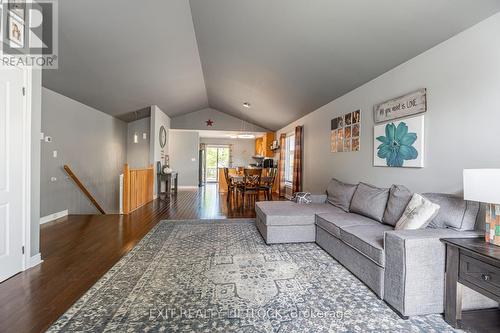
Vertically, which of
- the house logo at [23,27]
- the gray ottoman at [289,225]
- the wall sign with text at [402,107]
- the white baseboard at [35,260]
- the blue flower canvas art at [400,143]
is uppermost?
the house logo at [23,27]

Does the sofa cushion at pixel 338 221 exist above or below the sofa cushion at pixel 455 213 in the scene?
below

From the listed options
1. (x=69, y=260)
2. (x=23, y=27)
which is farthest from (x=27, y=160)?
(x=23, y=27)

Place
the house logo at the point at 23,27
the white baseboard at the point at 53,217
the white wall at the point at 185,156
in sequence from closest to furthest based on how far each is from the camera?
1. the house logo at the point at 23,27
2. the white baseboard at the point at 53,217
3. the white wall at the point at 185,156

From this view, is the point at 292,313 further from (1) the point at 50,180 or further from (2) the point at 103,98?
(2) the point at 103,98

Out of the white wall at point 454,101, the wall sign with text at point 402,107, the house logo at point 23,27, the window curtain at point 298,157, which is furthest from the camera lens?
the window curtain at point 298,157

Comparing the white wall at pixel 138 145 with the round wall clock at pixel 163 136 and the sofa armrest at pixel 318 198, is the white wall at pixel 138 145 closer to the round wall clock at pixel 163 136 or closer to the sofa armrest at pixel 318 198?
the round wall clock at pixel 163 136

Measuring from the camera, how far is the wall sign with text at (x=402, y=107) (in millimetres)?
2606

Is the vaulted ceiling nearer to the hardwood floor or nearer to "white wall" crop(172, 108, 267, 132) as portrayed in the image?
the hardwood floor

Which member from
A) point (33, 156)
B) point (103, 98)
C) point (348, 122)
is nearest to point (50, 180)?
point (103, 98)

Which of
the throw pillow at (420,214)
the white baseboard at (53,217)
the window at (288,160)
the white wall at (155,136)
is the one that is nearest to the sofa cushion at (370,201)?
the throw pillow at (420,214)

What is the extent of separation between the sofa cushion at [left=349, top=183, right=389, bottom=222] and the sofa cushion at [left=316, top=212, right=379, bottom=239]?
0.08 m

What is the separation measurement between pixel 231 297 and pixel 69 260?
202cm

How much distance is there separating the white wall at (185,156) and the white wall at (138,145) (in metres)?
1.67

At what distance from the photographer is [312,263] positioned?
269 centimetres
